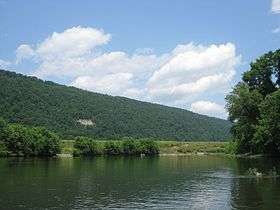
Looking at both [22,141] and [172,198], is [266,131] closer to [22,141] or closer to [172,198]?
[172,198]

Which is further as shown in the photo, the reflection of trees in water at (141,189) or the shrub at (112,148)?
the shrub at (112,148)

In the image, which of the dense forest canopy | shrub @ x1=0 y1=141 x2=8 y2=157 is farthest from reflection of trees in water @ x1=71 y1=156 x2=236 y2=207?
shrub @ x1=0 y1=141 x2=8 y2=157

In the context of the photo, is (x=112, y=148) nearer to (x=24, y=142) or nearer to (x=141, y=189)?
(x=24, y=142)

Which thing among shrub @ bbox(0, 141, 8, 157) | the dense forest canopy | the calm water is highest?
the dense forest canopy

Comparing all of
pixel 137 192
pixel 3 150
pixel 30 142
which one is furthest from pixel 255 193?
pixel 30 142

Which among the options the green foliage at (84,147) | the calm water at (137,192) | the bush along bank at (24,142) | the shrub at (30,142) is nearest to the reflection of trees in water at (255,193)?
the calm water at (137,192)

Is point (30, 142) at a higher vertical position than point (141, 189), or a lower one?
higher

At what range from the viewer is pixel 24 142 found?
16738 centimetres

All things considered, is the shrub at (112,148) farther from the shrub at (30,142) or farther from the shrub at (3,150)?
the shrub at (3,150)

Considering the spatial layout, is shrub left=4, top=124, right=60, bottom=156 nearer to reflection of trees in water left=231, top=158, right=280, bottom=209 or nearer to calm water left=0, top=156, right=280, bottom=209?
calm water left=0, top=156, right=280, bottom=209

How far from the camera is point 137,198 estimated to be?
55750 mm

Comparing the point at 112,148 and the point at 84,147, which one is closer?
the point at 84,147

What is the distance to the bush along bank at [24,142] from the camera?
16512cm

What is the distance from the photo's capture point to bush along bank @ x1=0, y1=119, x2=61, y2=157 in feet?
542
